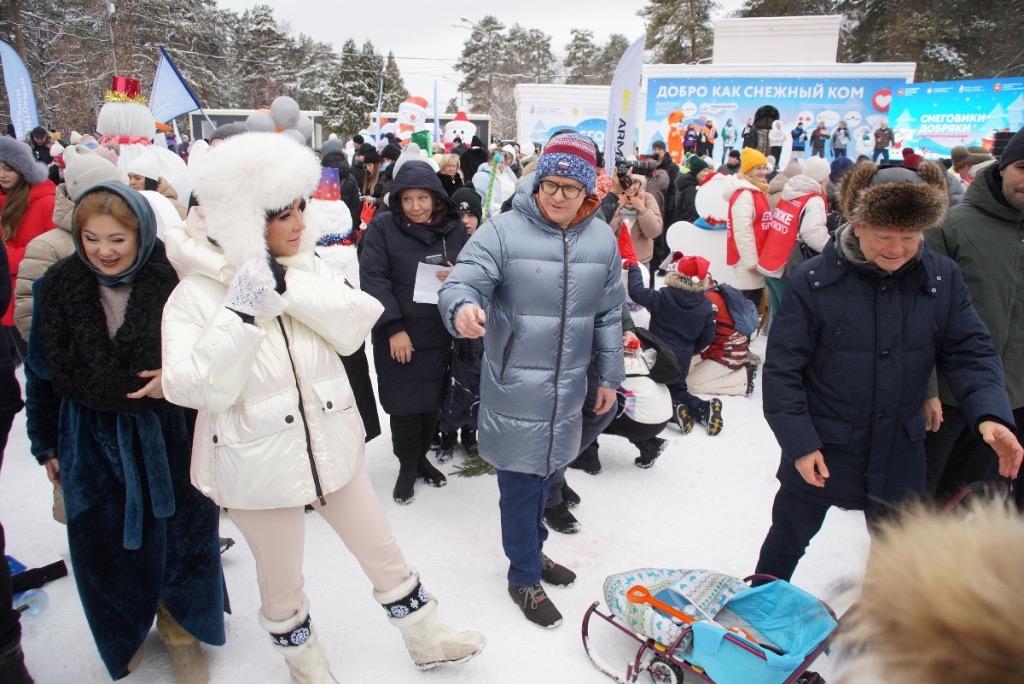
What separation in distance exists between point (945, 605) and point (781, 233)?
5.74 m

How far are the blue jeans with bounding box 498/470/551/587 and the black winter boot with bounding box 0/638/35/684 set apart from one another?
176 cm

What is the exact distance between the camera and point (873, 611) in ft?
2.21

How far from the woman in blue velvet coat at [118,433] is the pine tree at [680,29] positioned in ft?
134

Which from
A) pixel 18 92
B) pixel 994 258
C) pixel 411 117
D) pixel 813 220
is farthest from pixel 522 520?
pixel 411 117

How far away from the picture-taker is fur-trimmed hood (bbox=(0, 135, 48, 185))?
150 inches

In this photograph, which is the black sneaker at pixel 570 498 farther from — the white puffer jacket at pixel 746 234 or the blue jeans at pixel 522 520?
the white puffer jacket at pixel 746 234

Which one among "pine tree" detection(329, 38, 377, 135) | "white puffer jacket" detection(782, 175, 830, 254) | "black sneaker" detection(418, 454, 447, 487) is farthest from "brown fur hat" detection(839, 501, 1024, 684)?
"pine tree" detection(329, 38, 377, 135)

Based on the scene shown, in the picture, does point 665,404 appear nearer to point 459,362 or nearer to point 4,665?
point 459,362

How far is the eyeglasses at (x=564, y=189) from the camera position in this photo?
7.84 feet

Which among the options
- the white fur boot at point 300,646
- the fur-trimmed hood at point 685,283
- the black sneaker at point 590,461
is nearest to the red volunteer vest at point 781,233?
the fur-trimmed hood at point 685,283

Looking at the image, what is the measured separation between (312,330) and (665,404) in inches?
102

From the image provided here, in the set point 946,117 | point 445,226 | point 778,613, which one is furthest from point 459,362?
point 946,117

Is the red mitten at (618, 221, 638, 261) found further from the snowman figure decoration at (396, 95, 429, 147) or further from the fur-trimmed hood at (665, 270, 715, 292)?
the snowman figure decoration at (396, 95, 429, 147)

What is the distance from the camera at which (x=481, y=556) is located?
10.4 ft
